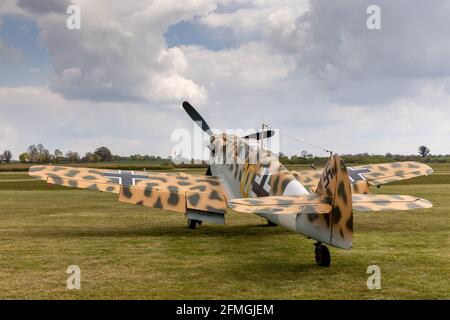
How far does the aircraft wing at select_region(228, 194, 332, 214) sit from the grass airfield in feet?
3.99

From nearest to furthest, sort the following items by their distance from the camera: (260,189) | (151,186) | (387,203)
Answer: (387,203), (260,189), (151,186)

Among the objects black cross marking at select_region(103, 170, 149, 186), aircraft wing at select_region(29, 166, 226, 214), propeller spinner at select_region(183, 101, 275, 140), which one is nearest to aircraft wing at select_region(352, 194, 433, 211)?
aircraft wing at select_region(29, 166, 226, 214)

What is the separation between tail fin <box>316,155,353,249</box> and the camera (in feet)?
25.9

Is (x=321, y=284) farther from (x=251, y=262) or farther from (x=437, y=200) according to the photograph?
(x=437, y=200)

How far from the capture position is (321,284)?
7875mm

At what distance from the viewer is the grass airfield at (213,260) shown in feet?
24.7

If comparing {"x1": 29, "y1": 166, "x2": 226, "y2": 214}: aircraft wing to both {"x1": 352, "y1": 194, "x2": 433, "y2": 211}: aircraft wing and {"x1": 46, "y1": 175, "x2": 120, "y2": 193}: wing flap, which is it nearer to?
{"x1": 46, "y1": 175, "x2": 120, "y2": 193}: wing flap

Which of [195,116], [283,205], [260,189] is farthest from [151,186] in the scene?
[283,205]

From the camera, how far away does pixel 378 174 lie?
1611 cm

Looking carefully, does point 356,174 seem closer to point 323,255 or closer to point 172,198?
point 172,198

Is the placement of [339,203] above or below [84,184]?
below

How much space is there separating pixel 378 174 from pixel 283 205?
9.05 metres
